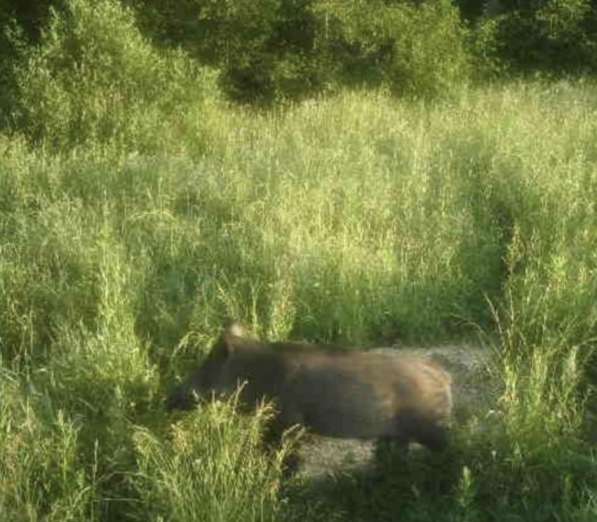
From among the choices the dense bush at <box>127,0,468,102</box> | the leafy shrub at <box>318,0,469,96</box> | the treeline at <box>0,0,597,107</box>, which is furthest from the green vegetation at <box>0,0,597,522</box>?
the treeline at <box>0,0,597,107</box>

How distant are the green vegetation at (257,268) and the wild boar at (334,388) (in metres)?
0.16

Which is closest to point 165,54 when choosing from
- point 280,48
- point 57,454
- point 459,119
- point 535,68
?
point 280,48

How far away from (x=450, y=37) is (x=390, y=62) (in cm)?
99

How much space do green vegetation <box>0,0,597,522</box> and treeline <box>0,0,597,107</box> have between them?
3.79 ft

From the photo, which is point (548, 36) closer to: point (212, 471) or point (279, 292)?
point (279, 292)

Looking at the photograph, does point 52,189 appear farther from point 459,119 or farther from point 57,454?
point 459,119

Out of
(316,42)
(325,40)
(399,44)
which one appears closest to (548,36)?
(399,44)

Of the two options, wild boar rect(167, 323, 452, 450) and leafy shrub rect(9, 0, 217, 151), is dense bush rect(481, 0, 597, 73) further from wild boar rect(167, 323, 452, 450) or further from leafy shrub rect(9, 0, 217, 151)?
wild boar rect(167, 323, 452, 450)

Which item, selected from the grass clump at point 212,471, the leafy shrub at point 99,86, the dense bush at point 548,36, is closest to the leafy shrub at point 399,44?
the dense bush at point 548,36

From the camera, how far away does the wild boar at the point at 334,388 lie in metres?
4.52

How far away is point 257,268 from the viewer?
628 centimetres

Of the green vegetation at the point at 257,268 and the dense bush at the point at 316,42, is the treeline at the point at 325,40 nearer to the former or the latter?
the dense bush at the point at 316,42

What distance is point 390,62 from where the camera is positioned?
13539mm

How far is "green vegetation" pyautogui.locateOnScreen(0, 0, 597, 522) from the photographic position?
13.8ft
